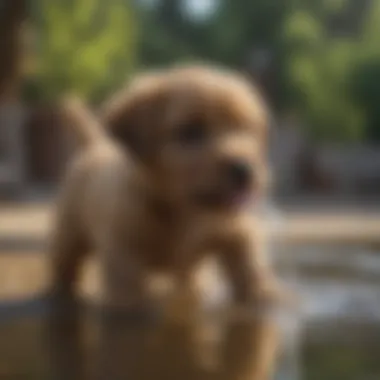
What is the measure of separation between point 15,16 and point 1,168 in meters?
0.11

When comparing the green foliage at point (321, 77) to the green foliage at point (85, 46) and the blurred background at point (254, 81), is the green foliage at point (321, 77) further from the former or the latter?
the green foliage at point (85, 46)

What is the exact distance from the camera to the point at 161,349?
0.44 m

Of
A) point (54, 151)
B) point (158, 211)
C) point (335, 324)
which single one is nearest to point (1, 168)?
point (54, 151)

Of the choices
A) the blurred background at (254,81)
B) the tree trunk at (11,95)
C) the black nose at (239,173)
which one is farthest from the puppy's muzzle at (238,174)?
the tree trunk at (11,95)

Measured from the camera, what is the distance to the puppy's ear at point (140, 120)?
0.55 meters

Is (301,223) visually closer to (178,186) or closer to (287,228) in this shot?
(287,228)

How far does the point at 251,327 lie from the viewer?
1.65ft

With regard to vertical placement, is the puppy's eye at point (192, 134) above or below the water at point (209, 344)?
above

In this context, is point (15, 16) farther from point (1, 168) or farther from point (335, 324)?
point (335, 324)

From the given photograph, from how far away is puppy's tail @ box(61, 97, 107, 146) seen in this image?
65 cm

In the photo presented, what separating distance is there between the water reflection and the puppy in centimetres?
5

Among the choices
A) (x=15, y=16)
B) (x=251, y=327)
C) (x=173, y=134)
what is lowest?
(x=251, y=327)

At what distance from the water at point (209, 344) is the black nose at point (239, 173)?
0.08 m

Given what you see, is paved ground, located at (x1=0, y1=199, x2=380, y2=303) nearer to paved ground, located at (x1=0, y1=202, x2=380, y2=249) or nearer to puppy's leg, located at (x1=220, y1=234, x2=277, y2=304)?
paved ground, located at (x1=0, y1=202, x2=380, y2=249)
